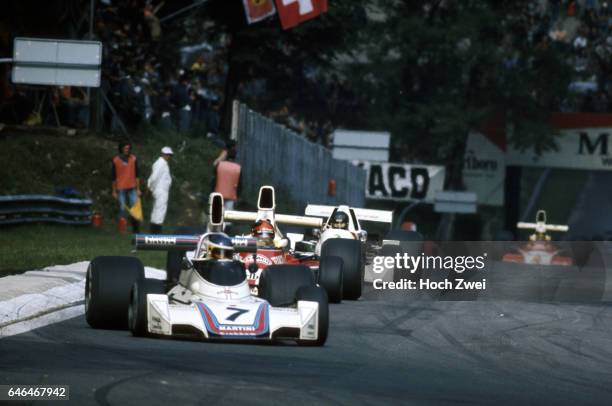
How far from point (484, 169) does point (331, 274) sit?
120ft

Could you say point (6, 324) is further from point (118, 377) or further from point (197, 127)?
point (197, 127)

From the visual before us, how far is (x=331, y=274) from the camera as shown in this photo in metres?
15.8

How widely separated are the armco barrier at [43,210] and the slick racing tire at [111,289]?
11833mm

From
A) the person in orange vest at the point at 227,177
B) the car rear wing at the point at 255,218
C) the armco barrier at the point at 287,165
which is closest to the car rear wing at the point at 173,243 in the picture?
the car rear wing at the point at 255,218

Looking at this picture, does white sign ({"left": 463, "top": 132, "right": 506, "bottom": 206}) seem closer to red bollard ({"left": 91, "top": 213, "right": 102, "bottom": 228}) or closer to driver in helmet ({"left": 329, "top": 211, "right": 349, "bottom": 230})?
red bollard ({"left": 91, "top": 213, "right": 102, "bottom": 228})

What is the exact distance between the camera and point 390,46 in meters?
53.9

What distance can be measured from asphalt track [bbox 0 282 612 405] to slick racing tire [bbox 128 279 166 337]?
14cm

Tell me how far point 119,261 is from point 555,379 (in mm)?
3813

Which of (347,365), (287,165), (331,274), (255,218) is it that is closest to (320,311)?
(347,365)

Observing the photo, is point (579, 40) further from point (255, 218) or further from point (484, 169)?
point (255, 218)

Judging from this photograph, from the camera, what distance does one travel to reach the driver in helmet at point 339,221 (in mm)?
18312

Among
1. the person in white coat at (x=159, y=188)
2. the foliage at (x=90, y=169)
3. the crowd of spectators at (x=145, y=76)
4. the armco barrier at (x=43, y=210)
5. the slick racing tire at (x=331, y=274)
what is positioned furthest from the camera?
the crowd of spectators at (x=145, y=76)
